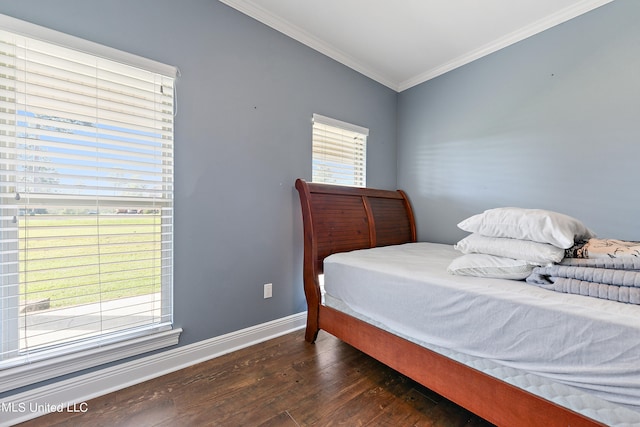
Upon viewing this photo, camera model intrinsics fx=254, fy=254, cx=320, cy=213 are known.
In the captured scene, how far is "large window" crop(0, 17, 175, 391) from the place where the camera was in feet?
4.03

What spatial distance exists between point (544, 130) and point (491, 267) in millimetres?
1618

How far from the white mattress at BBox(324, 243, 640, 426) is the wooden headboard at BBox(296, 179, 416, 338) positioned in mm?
566

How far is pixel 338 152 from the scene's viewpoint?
2602mm

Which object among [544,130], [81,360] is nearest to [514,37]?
[544,130]

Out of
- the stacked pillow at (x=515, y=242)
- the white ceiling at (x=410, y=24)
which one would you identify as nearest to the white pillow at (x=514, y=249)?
the stacked pillow at (x=515, y=242)

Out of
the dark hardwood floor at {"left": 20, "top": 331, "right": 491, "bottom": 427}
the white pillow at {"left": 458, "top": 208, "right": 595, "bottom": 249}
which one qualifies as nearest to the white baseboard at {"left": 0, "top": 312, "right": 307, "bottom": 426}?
the dark hardwood floor at {"left": 20, "top": 331, "right": 491, "bottom": 427}

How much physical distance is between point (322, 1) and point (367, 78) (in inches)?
42.4

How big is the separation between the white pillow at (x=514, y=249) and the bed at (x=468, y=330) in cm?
13

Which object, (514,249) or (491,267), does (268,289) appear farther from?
(514,249)

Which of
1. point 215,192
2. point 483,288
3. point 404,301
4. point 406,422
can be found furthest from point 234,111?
point 406,422

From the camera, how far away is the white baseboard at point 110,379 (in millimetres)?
1229

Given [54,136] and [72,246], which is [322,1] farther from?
[72,246]

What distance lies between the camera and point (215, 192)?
1.81 metres

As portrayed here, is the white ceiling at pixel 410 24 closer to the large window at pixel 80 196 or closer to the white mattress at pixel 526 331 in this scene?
the large window at pixel 80 196
